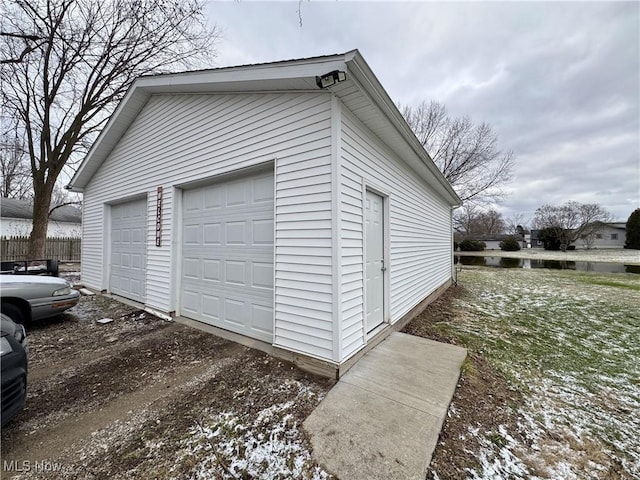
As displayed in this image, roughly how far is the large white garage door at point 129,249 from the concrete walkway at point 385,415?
17.2 ft

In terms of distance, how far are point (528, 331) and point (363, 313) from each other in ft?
11.6

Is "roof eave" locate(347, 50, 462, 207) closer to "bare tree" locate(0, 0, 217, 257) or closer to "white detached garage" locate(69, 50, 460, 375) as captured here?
"white detached garage" locate(69, 50, 460, 375)

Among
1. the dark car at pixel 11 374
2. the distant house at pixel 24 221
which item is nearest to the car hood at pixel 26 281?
the dark car at pixel 11 374

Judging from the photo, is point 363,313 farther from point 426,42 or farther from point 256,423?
point 426,42

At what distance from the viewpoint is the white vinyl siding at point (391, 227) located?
307cm

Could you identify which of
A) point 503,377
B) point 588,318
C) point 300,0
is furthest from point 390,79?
point 503,377

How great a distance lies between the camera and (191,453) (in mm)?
1862

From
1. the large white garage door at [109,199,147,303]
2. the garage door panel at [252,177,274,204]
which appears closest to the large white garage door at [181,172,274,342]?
the garage door panel at [252,177,274,204]

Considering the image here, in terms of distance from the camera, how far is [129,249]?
6.07 meters

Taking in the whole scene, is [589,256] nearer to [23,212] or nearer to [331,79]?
[331,79]

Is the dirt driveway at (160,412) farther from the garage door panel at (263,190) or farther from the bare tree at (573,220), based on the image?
the bare tree at (573,220)

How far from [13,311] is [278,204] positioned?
4.55m

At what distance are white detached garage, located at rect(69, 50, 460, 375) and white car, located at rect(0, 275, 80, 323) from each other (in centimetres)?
131

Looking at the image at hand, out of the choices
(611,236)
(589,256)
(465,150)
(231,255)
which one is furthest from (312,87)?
(611,236)
